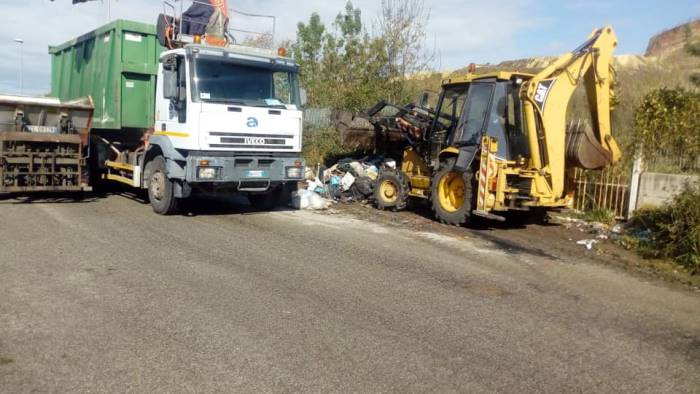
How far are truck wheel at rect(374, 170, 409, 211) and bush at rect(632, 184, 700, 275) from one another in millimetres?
4271

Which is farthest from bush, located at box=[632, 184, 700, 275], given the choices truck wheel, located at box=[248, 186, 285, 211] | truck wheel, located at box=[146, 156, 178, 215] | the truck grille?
truck wheel, located at box=[146, 156, 178, 215]

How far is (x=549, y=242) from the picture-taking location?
9.84 meters

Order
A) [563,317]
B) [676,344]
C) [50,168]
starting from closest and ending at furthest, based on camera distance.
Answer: [676,344], [563,317], [50,168]

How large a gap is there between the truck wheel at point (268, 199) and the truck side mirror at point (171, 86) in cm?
271

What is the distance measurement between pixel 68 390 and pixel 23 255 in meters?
4.00

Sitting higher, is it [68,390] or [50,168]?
[50,168]

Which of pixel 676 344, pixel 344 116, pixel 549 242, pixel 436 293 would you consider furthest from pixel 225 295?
pixel 344 116

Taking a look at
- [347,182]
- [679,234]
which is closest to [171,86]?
[347,182]

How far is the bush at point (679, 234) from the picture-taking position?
327 inches

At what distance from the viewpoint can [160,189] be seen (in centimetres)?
1070

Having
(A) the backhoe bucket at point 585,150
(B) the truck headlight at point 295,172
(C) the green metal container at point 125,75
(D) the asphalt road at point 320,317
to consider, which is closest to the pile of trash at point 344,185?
(B) the truck headlight at point 295,172

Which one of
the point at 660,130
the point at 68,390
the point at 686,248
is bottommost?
the point at 68,390

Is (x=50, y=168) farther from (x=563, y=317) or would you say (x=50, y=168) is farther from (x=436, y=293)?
(x=563, y=317)

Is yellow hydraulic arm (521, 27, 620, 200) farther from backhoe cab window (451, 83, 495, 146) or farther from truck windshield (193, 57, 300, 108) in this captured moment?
truck windshield (193, 57, 300, 108)
